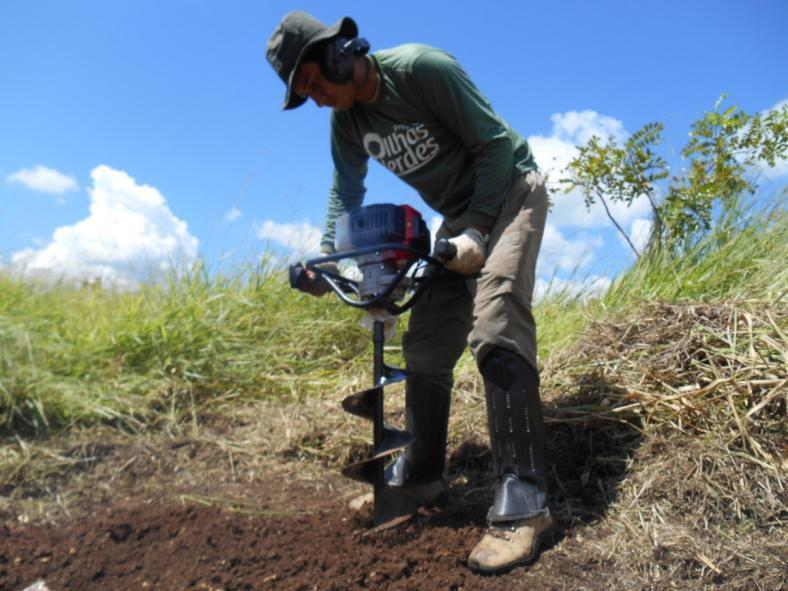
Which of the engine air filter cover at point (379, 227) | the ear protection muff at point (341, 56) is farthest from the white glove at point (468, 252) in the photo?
the ear protection muff at point (341, 56)

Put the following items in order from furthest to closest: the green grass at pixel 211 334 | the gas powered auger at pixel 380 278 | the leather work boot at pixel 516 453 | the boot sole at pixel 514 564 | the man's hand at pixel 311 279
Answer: the green grass at pixel 211 334, the man's hand at pixel 311 279, the gas powered auger at pixel 380 278, the leather work boot at pixel 516 453, the boot sole at pixel 514 564

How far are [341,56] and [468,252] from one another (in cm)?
81

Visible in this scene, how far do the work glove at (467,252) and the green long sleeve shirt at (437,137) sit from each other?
97mm

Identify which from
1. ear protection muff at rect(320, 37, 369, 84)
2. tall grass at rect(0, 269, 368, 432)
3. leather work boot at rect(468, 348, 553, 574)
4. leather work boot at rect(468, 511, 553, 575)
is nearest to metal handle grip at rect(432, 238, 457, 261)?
leather work boot at rect(468, 348, 553, 574)

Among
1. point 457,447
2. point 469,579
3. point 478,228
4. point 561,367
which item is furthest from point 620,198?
point 469,579

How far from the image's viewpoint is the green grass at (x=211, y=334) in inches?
156

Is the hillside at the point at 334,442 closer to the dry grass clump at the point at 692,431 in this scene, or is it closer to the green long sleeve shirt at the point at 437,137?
the dry grass clump at the point at 692,431

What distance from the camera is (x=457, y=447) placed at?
3340mm

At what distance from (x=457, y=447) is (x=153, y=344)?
86.5 inches

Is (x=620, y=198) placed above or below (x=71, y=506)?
above

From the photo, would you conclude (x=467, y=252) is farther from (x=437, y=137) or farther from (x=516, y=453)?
(x=516, y=453)

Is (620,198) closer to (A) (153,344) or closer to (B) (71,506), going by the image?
(A) (153,344)

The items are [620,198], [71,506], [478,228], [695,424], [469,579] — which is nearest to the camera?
[469,579]

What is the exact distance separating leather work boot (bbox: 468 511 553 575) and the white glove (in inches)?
33.6
